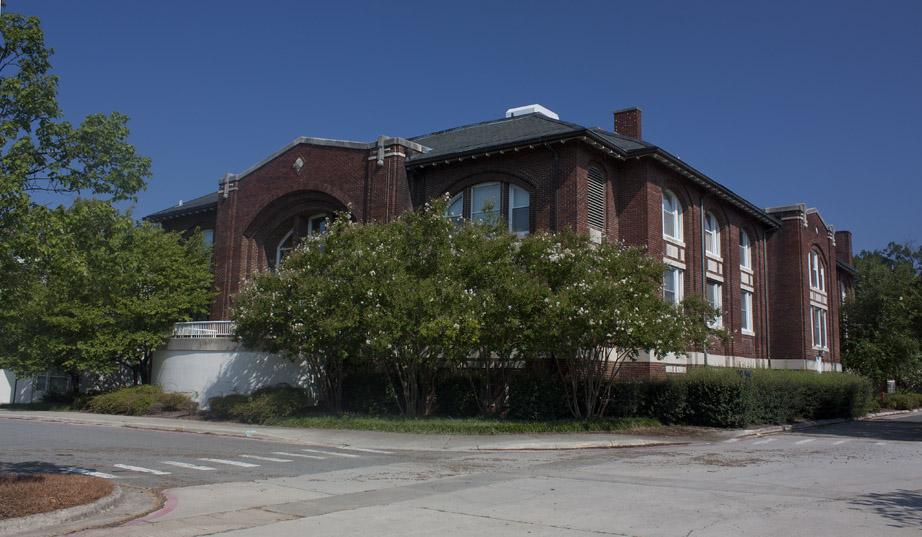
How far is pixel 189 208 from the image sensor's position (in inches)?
1511

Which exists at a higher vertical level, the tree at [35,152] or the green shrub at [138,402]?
the tree at [35,152]

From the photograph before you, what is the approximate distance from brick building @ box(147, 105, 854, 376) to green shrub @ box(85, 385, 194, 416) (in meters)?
4.95

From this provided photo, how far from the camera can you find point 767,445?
63.1 feet

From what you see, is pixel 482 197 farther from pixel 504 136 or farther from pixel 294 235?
pixel 294 235

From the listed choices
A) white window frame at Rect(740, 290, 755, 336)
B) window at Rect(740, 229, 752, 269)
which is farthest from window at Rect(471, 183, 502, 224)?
window at Rect(740, 229, 752, 269)

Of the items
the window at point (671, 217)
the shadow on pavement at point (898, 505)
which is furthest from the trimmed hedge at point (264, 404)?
the shadow on pavement at point (898, 505)

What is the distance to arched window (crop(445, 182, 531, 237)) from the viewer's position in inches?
1046

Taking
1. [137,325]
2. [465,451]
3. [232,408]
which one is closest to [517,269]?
[465,451]

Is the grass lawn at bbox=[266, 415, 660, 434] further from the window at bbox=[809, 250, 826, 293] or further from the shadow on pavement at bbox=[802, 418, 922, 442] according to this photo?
the window at bbox=[809, 250, 826, 293]

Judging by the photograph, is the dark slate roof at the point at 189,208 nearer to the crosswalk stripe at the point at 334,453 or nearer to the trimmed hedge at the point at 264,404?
the trimmed hedge at the point at 264,404

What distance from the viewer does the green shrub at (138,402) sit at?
92.2 ft

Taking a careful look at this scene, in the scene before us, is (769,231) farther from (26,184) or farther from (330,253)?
(26,184)

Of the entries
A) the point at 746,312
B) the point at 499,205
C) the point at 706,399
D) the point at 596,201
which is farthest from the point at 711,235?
the point at 706,399

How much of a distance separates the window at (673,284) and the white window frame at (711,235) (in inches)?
131
